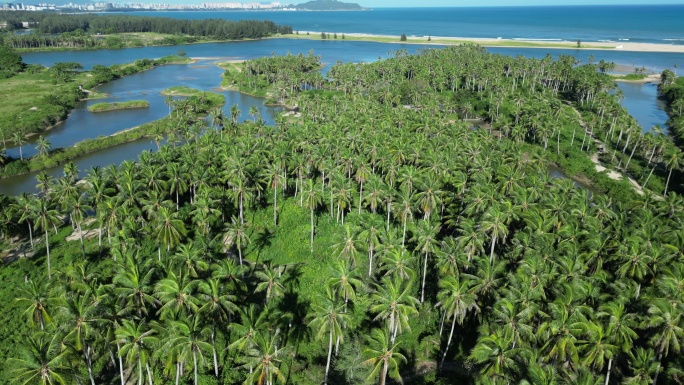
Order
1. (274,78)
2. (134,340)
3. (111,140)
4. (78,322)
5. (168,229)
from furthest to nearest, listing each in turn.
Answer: (274,78) → (111,140) → (168,229) → (78,322) → (134,340)

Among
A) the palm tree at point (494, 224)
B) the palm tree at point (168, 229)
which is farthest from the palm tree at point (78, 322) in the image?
the palm tree at point (494, 224)

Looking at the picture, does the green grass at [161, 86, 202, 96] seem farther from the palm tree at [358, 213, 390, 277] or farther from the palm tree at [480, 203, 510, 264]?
the palm tree at [480, 203, 510, 264]

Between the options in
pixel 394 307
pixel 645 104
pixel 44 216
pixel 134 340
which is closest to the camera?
pixel 134 340

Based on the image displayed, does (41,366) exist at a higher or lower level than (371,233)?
lower

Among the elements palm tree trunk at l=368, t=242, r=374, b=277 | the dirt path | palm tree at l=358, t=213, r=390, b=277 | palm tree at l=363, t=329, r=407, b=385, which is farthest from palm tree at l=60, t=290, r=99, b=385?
the dirt path

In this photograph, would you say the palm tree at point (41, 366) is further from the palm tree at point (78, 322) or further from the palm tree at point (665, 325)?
the palm tree at point (665, 325)

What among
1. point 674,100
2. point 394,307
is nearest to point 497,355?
point 394,307

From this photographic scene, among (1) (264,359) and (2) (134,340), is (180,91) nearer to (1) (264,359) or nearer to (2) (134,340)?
(2) (134,340)
